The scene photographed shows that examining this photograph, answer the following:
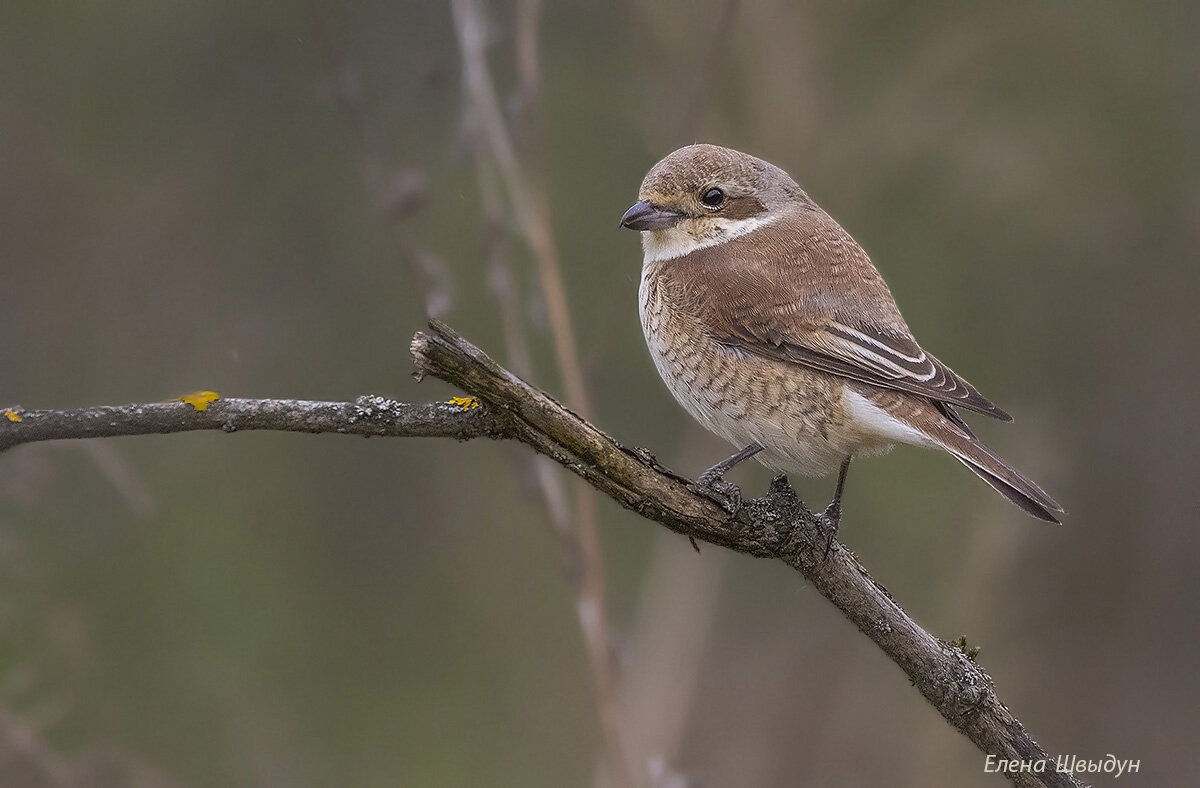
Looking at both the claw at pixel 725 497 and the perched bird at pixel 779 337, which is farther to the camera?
the perched bird at pixel 779 337

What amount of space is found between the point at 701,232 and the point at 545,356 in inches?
92.5

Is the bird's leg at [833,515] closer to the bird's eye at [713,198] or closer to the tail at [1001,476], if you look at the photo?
the tail at [1001,476]

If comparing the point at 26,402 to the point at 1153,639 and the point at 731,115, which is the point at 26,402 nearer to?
the point at 731,115

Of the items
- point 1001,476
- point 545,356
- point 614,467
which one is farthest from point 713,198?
point 545,356

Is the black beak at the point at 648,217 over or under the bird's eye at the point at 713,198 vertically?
under

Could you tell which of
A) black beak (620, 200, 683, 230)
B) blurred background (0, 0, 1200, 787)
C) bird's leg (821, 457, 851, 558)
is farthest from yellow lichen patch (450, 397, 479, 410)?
blurred background (0, 0, 1200, 787)

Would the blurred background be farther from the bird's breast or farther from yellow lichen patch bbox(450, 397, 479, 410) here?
yellow lichen patch bbox(450, 397, 479, 410)

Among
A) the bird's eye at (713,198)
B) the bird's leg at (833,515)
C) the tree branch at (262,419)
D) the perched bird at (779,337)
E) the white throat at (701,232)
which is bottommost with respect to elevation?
the bird's leg at (833,515)

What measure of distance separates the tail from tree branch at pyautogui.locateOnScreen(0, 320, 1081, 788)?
1.26ft

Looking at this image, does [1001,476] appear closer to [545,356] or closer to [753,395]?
[753,395]

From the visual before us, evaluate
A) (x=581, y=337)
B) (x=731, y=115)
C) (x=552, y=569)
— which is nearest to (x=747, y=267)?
(x=731, y=115)

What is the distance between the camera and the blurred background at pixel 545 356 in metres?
5.21

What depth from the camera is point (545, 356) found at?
249 inches

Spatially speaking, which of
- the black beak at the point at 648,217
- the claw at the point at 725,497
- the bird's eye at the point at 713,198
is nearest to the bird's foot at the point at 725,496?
the claw at the point at 725,497
